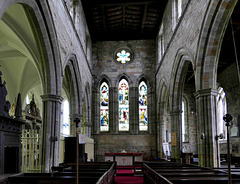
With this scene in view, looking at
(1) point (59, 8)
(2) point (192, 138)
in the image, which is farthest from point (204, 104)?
(2) point (192, 138)

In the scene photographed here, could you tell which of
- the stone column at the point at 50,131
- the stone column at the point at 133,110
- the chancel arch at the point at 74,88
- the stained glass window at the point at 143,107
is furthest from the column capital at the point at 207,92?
the stained glass window at the point at 143,107

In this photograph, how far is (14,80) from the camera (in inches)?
570

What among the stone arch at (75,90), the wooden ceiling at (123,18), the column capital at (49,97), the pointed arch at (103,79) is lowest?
the column capital at (49,97)

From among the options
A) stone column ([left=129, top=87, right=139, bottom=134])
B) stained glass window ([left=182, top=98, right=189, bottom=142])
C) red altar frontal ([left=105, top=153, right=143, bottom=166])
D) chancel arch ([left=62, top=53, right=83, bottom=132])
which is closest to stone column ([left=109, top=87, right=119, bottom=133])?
stone column ([left=129, top=87, right=139, bottom=134])

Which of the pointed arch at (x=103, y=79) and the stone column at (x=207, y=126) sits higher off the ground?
the pointed arch at (x=103, y=79)

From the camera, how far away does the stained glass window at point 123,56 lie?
Result: 63.6 ft

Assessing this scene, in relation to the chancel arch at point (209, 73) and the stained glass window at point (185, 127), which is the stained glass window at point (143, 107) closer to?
the stained glass window at point (185, 127)

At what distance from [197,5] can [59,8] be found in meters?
4.55

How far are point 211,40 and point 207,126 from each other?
2.56 metres

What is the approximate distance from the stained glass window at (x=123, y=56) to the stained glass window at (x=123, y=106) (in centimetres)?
131

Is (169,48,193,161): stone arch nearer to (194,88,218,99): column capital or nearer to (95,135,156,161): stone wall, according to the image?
(194,88,218,99): column capital

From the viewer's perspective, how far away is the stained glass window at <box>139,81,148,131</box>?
18828 millimetres

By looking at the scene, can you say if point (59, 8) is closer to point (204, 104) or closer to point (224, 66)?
point (204, 104)

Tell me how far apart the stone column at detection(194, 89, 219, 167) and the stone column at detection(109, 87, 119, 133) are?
9.74 meters
